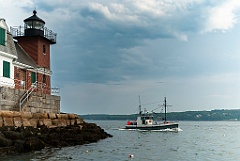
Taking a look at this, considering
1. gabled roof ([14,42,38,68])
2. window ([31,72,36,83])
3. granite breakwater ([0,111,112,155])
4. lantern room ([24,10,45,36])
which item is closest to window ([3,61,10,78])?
gabled roof ([14,42,38,68])

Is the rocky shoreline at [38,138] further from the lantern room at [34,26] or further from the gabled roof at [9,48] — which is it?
the lantern room at [34,26]

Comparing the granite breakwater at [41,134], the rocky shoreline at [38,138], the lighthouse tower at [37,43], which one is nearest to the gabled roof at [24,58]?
the lighthouse tower at [37,43]

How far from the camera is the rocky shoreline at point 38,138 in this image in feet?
74.5

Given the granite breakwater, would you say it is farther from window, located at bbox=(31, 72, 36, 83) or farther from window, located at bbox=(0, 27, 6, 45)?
window, located at bbox=(0, 27, 6, 45)

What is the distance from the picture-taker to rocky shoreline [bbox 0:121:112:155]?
2270 cm

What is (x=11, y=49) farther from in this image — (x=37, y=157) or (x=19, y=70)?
(x=37, y=157)

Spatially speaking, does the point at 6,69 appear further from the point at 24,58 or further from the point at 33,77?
the point at 24,58

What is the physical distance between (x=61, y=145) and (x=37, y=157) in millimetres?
5880

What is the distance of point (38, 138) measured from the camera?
26.0 m

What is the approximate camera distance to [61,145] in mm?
28141

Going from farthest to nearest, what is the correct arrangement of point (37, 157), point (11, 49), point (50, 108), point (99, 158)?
point (50, 108) < point (11, 49) < point (99, 158) < point (37, 157)

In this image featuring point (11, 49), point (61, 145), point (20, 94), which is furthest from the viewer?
point (11, 49)

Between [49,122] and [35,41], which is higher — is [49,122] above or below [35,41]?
below

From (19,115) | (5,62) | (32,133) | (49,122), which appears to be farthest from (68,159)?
(5,62)
